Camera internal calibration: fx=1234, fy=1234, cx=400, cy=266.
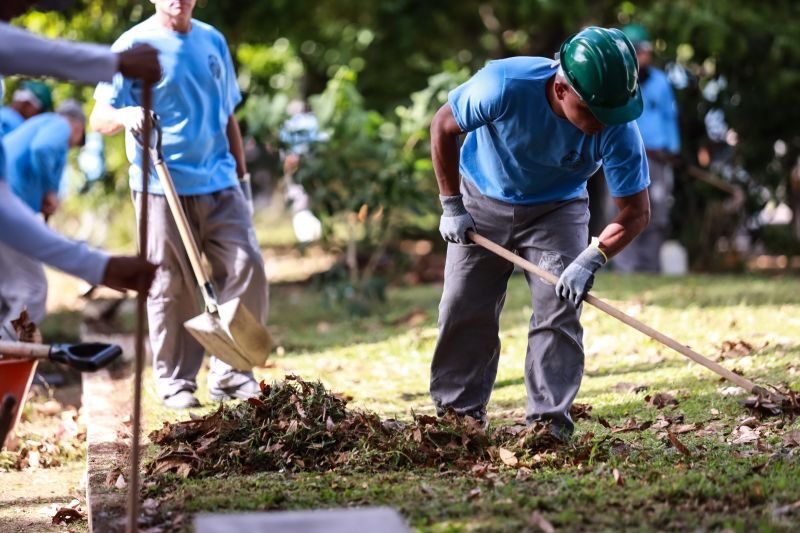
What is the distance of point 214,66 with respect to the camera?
6773 mm

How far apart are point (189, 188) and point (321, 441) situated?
77.6 inches

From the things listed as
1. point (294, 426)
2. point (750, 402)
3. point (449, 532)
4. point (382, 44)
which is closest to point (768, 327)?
point (750, 402)

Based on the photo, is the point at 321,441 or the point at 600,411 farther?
the point at 600,411

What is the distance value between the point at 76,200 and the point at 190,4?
1068 cm

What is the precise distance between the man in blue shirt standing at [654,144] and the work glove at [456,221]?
6588 millimetres

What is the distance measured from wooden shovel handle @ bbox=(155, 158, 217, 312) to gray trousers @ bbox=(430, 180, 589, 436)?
140cm

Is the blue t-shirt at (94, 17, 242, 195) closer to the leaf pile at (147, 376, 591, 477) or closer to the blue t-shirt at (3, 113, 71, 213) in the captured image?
the leaf pile at (147, 376, 591, 477)

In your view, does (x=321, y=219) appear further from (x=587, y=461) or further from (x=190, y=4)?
(x=587, y=461)

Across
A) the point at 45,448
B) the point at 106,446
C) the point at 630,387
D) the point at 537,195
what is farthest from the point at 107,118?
the point at 630,387

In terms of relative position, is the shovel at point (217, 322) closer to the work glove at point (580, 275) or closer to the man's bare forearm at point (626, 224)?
the work glove at point (580, 275)

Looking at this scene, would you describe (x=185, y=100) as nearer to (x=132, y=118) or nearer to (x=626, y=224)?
(x=132, y=118)

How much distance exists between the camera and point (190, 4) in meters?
6.64

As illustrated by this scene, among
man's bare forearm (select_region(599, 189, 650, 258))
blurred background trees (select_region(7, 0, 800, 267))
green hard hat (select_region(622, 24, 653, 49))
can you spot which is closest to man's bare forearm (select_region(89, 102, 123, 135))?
man's bare forearm (select_region(599, 189, 650, 258))

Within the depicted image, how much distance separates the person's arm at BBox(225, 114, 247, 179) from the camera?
282 inches
